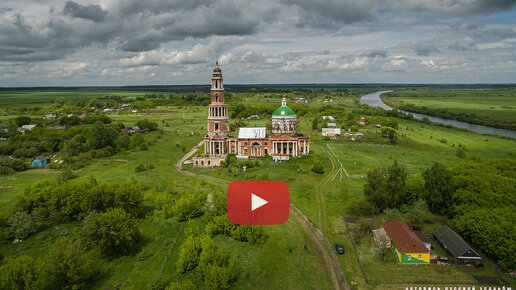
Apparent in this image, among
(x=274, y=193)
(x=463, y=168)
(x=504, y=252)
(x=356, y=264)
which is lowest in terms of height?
(x=356, y=264)

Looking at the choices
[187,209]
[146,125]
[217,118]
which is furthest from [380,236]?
[146,125]

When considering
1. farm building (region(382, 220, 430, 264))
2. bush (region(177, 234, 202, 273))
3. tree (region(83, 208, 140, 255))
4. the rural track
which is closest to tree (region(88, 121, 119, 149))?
tree (region(83, 208, 140, 255))

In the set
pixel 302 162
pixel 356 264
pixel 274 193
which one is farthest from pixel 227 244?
pixel 302 162

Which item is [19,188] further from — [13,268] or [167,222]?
[13,268]

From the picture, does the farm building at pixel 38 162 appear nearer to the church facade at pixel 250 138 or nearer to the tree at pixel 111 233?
the church facade at pixel 250 138

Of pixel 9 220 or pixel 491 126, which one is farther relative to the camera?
pixel 491 126

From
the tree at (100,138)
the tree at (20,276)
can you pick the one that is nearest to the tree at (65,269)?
the tree at (20,276)
